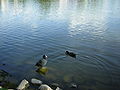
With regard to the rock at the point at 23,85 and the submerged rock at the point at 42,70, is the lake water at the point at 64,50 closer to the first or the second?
the submerged rock at the point at 42,70

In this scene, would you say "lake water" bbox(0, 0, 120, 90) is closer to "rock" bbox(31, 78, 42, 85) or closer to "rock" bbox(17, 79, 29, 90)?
"rock" bbox(31, 78, 42, 85)

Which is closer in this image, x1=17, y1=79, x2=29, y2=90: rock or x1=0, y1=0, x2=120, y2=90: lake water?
x1=17, y1=79, x2=29, y2=90: rock

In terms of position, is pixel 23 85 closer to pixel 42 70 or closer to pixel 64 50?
pixel 42 70

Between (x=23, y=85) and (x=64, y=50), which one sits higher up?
(x=64, y=50)

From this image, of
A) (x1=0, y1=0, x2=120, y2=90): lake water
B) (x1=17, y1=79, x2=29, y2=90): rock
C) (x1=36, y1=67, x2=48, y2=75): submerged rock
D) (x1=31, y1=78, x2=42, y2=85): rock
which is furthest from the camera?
(x1=36, y1=67, x2=48, y2=75): submerged rock

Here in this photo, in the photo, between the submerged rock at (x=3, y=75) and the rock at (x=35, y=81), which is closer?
the rock at (x=35, y=81)

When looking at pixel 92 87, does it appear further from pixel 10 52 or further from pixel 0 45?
pixel 0 45

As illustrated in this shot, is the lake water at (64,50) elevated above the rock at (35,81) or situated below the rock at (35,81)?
above

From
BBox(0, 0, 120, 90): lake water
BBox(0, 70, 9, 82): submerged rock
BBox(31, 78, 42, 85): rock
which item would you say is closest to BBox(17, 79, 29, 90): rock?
BBox(31, 78, 42, 85): rock

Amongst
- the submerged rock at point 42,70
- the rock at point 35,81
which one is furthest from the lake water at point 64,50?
the rock at point 35,81

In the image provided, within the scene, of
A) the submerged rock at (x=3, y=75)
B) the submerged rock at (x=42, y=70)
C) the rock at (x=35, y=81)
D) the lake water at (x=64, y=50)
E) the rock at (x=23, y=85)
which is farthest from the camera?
the submerged rock at (x=42, y=70)

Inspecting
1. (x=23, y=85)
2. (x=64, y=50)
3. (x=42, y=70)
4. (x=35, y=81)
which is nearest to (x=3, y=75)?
(x=23, y=85)

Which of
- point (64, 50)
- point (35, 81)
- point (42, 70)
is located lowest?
point (35, 81)

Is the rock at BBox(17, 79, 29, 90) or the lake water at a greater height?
the lake water
